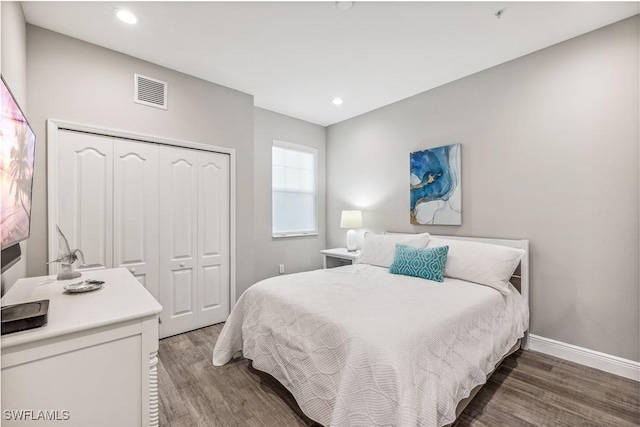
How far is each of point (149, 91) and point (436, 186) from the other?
3.11 metres

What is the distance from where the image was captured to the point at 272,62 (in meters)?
2.74

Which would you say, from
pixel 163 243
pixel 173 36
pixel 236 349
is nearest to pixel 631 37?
pixel 173 36

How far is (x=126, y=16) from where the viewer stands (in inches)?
83.2

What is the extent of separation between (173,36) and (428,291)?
2.86 meters

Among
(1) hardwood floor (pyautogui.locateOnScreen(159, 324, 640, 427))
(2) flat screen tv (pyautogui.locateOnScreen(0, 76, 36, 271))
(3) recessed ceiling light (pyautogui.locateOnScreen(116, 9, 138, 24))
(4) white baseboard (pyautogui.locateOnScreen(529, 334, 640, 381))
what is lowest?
(1) hardwood floor (pyautogui.locateOnScreen(159, 324, 640, 427))

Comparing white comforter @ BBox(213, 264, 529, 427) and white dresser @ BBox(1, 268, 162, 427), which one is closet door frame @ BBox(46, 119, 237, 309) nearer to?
white dresser @ BBox(1, 268, 162, 427)

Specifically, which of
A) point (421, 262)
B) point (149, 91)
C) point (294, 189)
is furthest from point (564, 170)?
point (149, 91)

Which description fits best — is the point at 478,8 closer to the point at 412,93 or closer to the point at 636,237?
the point at 412,93

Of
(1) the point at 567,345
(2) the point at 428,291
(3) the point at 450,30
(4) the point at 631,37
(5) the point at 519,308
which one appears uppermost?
(3) the point at 450,30

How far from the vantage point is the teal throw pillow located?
245 cm

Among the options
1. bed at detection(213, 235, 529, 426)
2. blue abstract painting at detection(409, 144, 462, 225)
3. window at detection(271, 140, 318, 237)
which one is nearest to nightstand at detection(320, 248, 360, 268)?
window at detection(271, 140, 318, 237)

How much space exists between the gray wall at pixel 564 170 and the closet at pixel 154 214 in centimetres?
251

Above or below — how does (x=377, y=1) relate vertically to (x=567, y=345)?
above

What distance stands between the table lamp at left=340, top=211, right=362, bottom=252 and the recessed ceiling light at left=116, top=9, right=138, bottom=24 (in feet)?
9.65
